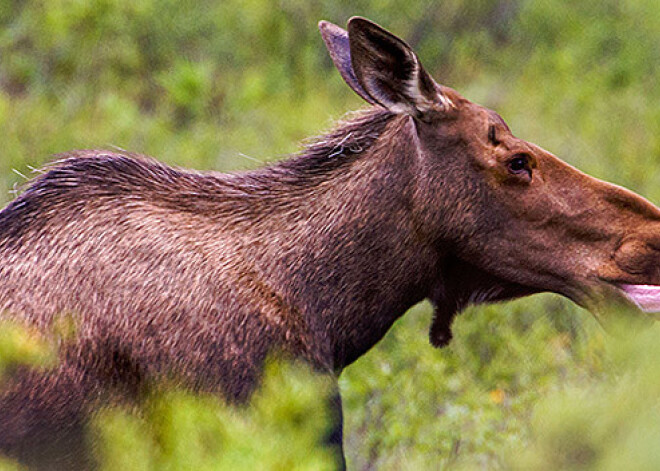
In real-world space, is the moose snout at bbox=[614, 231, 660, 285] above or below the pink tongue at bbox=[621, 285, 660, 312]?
above

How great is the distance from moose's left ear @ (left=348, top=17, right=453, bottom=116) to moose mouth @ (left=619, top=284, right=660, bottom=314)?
0.85 meters

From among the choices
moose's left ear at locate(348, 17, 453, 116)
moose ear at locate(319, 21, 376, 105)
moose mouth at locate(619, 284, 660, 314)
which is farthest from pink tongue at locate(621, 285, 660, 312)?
moose ear at locate(319, 21, 376, 105)

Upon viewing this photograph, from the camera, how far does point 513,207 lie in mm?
4953

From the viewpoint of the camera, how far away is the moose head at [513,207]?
4840mm

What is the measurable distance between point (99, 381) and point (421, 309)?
393cm

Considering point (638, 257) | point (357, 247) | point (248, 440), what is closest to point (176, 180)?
point (357, 247)

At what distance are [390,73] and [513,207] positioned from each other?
24.2 inches

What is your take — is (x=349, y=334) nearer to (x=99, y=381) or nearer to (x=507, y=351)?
(x=99, y=381)

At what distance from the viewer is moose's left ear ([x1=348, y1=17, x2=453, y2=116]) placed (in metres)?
4.75

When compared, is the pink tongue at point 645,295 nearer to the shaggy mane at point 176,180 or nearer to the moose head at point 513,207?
the moose head at point 513,207

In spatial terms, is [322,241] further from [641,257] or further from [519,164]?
[641,257]

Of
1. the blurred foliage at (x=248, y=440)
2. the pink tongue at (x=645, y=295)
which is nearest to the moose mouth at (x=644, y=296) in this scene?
the pink tongue at (x=645, y=295)

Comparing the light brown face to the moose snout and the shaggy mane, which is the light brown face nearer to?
the moose snout

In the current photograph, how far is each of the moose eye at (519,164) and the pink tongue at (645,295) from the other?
19.6 inches
